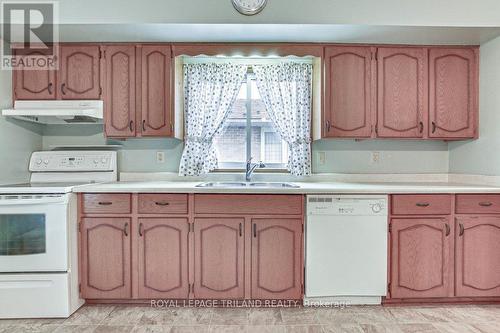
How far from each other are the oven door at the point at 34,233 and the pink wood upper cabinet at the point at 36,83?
95cm

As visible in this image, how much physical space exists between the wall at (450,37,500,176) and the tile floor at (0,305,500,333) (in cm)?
111

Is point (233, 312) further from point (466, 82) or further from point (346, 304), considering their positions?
point (466, 82)

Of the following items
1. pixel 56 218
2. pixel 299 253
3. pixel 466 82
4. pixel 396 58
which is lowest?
pixel 299 253

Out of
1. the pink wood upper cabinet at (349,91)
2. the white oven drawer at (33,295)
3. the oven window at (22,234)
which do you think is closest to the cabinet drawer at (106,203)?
the oven window at (22,234)

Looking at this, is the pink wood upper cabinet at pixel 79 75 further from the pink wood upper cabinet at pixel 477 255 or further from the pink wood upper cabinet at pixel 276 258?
the pink wood upper cabinet at pixel 477 255

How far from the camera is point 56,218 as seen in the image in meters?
2.38

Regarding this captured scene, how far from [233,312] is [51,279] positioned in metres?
1.28

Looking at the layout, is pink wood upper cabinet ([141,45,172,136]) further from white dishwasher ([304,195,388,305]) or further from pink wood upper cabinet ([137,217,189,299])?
white dishwasher ([304,195,388,305])

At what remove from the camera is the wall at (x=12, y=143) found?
8.91 ft

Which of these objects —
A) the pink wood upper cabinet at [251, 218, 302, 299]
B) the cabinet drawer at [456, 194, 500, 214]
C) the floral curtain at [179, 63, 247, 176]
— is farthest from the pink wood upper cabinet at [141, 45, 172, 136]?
the cabinet drawer at [456, 194, 500, 214]

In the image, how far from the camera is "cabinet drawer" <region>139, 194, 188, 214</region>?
253 cm

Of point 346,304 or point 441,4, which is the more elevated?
A: point 441,4

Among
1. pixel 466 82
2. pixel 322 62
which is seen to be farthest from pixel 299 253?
pixel 466 82

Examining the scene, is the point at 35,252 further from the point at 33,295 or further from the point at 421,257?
the point at 421,257
